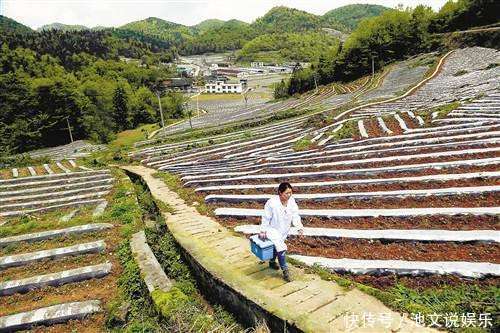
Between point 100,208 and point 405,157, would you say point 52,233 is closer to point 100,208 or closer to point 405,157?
point 100,208

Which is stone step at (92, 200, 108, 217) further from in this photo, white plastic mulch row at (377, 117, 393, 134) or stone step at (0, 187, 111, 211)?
white plastic mulch row at (377, 117, 393, 134)

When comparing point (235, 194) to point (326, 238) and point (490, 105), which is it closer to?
point (326, 238)

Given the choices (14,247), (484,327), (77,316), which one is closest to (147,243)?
(77,316)

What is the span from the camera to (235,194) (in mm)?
13977

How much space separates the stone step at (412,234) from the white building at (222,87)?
5450 inches

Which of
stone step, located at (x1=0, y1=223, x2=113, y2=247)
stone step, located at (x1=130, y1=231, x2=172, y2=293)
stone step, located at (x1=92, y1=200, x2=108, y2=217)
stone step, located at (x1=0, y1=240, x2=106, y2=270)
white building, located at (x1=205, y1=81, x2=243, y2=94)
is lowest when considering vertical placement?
stone step, located at (x1=130, y1=231, x2=172, y2=293)

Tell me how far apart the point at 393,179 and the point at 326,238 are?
3913mm

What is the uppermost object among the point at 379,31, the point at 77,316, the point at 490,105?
the point at 379,31

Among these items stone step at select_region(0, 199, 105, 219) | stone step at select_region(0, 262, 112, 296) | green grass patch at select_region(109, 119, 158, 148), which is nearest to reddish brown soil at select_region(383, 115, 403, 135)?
stone step at select_region(0, 199, 105, 219)

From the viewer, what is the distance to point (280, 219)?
23.4 ft

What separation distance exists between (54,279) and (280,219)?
6.37 metres

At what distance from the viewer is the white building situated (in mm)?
144375

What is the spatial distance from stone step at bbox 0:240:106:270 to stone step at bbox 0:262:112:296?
0.98 meters

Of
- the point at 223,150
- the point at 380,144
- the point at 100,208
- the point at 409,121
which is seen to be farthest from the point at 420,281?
the point at 223,150
